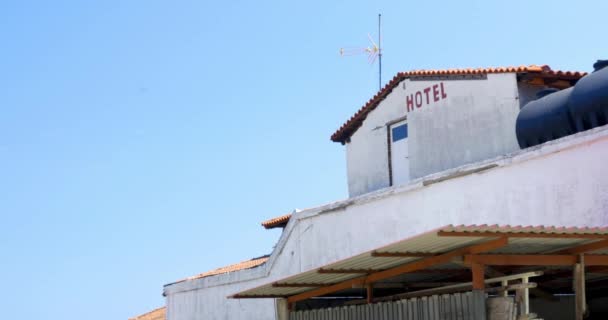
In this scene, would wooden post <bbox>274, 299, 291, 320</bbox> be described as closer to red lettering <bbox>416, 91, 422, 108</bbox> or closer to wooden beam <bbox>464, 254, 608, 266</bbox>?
wooden beam <bbox>464, 254, 608, 266</bbox>

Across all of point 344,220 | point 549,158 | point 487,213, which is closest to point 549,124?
point 549,158

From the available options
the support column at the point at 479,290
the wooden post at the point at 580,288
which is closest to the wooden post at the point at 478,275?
the support column at the point at 479,290

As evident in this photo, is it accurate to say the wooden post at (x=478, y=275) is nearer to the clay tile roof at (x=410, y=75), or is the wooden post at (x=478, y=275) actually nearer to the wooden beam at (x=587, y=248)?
the wooden beam at (x=587, y=248)

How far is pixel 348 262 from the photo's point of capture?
11.0 m

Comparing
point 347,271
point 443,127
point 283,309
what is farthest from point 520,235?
point 443,127

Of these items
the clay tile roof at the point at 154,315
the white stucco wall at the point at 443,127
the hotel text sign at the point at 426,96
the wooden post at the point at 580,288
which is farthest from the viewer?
the clay tile roof at the point at 154,315

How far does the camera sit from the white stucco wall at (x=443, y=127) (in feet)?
60.2

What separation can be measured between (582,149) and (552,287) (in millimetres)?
2277

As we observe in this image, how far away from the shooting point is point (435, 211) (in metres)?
17.2

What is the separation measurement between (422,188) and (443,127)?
8.63ft

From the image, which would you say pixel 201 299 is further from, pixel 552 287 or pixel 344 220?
pixel 552 287

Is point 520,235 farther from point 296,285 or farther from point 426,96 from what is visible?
point 426,96

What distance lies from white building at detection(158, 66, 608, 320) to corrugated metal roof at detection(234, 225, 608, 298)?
0.19 ft

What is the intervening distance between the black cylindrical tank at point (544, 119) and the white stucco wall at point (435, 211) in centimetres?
58
